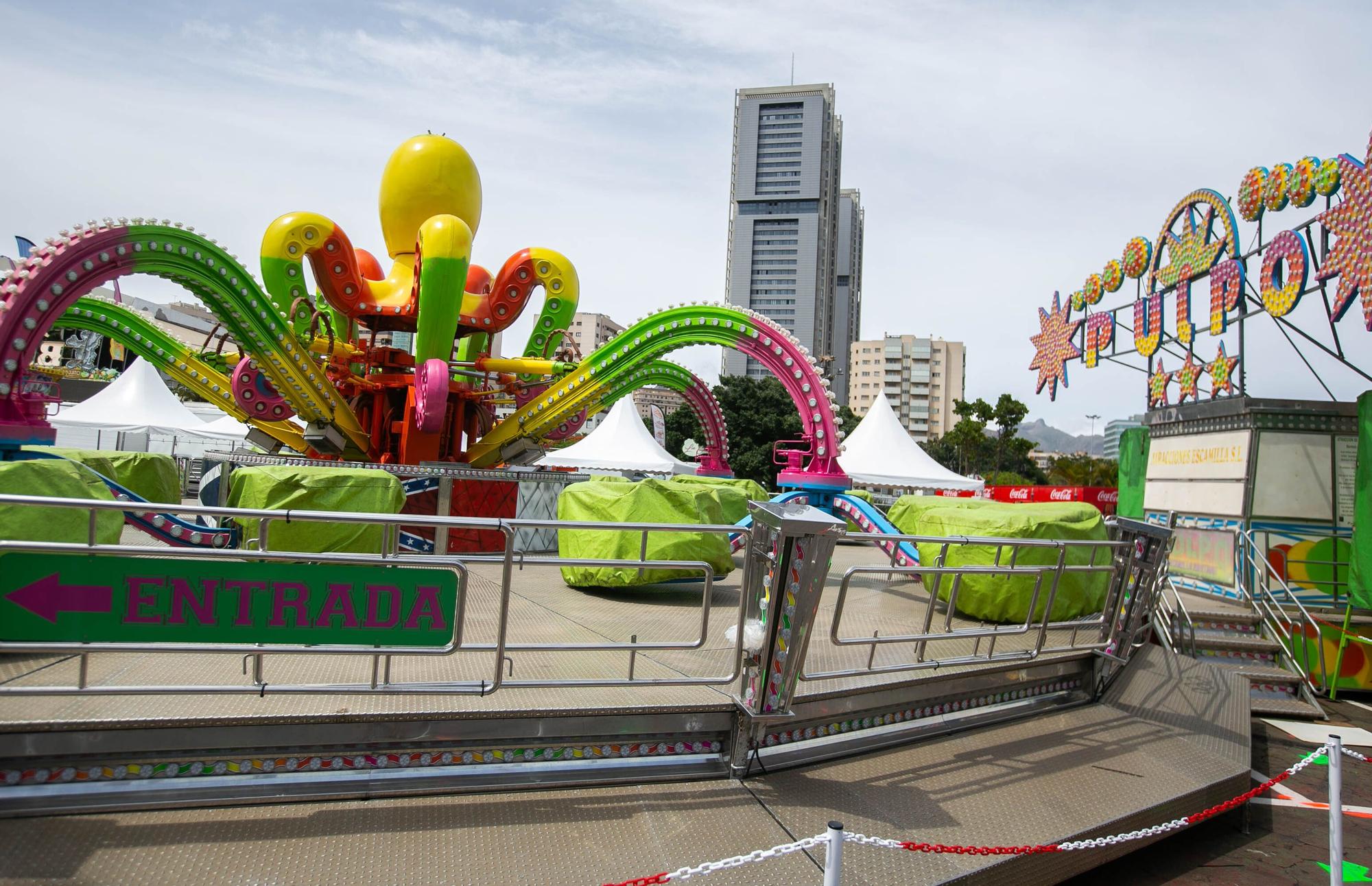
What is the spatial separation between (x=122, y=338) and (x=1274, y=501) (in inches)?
654

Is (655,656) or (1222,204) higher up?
(1222,204)

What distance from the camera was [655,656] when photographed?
5098mm

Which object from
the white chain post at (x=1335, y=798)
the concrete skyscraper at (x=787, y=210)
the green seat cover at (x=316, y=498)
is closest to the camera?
the white chain post at (x=1335, y=798)

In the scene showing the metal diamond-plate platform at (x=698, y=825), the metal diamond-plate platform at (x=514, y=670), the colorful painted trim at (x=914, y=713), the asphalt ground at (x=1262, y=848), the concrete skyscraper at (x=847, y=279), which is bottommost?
the asphalt ground at (x=1262, y=848)

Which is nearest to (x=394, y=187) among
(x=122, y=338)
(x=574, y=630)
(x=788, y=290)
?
(x=122, y=338)

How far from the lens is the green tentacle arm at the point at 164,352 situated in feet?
43.1

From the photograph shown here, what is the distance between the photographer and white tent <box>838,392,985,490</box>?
793 inches

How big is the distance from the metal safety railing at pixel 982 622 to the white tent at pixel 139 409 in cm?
1919

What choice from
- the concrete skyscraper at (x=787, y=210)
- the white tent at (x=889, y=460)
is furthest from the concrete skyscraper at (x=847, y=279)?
the white tent at (x=889, y=460)

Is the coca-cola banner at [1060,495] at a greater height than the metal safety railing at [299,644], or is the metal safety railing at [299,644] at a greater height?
the coca-cola banner at [1060,495]

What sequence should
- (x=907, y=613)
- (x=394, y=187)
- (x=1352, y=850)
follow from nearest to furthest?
(x=1352, y=850) → (x=907, y=613) → (x=394, y=187)

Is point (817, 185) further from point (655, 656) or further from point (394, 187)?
point (655, 656)

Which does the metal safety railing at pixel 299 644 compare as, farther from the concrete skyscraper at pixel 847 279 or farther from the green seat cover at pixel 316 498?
the concrete skyscraper at pixel 847 279

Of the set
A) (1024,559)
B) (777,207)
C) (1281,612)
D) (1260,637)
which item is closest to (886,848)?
(1024,559)
